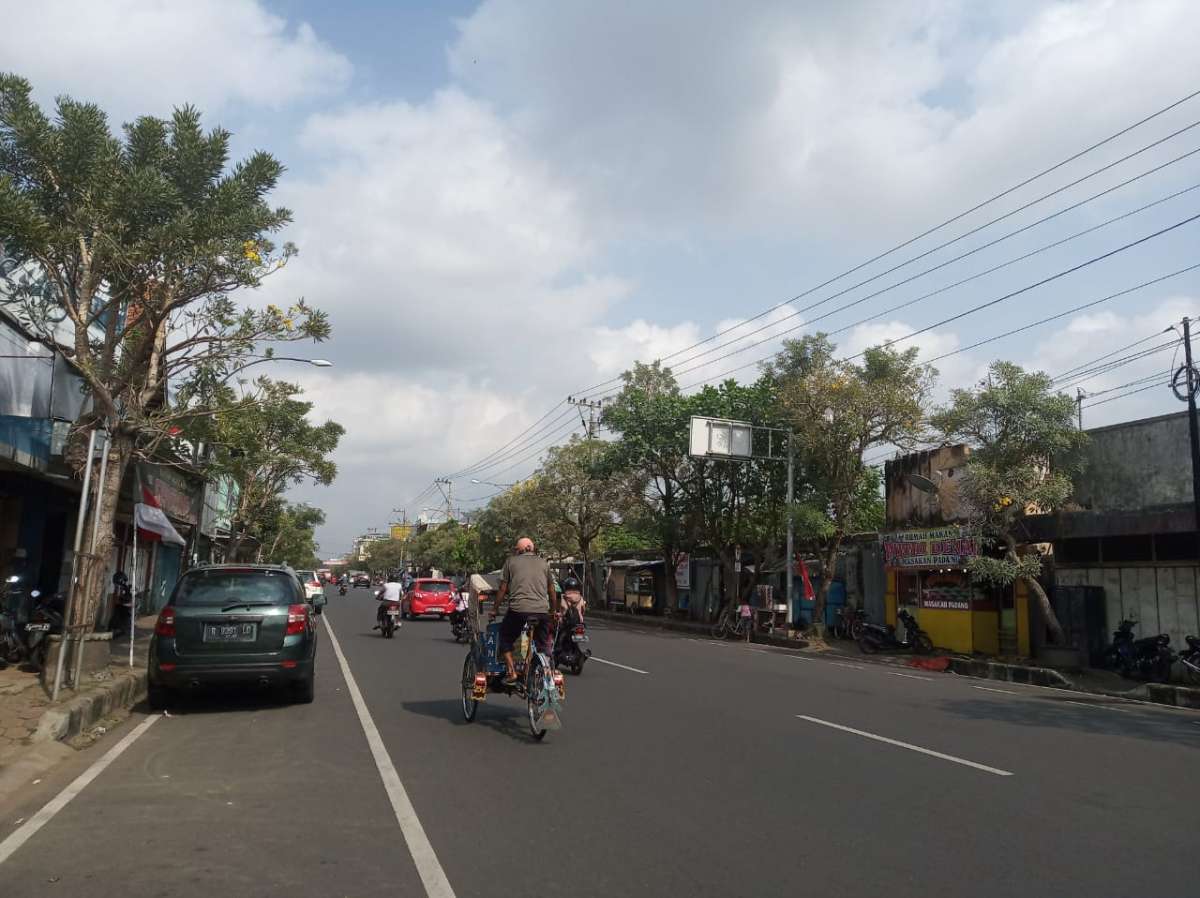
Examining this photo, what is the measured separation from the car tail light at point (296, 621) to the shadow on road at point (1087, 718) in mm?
7866

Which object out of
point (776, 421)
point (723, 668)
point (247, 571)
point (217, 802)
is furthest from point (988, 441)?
point (217, 802)

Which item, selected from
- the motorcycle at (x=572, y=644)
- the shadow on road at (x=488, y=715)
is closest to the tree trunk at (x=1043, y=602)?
the motorcycle at (x=572, y=644)

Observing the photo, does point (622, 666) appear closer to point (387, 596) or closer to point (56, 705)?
point (387, 596)

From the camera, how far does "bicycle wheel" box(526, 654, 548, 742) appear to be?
8.30m

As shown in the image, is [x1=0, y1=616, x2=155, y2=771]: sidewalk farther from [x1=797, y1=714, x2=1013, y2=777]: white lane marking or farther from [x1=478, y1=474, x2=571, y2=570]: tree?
[x1=478, y1=474, x2=571, y2=570]: tree

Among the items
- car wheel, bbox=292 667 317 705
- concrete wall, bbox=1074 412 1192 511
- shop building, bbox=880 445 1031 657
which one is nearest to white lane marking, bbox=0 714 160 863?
car wheel, bbox=292 667 317 705

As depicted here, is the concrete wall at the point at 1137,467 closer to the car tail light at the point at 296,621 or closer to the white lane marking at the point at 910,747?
the white lane marking at the point at 910,747

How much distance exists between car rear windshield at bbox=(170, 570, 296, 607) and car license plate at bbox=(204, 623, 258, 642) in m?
0.28

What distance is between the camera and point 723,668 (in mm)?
16625

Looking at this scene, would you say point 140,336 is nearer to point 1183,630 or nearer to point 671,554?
point 1183,630

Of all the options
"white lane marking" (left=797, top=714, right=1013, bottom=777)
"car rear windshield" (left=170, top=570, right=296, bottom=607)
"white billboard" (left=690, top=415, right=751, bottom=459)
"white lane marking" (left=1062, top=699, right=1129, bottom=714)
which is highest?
"white billboard" (left=690, top=415, right=751, bottom=459)

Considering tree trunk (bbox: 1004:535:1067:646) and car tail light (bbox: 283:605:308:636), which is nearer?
car tail light (bbox: 283:605:308:636)

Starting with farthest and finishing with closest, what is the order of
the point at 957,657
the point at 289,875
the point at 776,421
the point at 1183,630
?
1. the point at 776,421
2. the point at 957,657
3. the point at 1183,630
4. the point at 289,875

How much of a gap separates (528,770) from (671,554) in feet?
104
